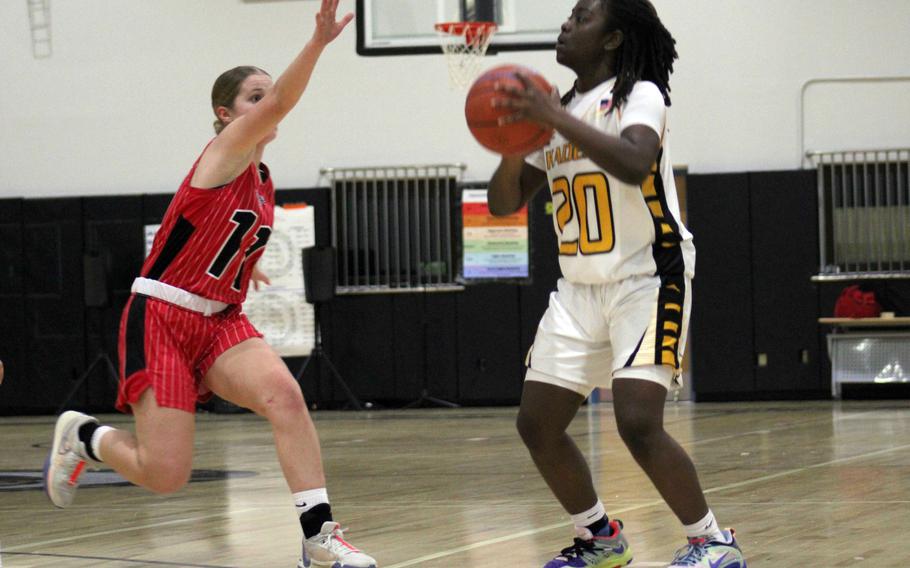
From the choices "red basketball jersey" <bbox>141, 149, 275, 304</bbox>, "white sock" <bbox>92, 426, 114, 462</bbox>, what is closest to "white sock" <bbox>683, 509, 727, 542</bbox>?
"red basketball jersey" <bbox>141, 149, 275, 304</bbox>

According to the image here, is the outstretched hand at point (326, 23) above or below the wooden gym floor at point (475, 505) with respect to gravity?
above

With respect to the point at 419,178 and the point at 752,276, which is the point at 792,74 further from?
the point at 419,178

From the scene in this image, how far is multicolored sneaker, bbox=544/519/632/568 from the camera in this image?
369 cm

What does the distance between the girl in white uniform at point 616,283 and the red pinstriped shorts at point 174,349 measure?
0.93m

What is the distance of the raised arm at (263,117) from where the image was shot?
3.73 meters

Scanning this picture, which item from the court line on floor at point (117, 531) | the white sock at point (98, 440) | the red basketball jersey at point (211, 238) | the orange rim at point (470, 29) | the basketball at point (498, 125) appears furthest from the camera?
the orange rim at point (470, 29)

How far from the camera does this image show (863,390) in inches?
531

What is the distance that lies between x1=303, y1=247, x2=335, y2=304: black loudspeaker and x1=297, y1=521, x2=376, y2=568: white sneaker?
9677 millimetres

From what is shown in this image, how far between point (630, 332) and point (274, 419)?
1069 millimetres

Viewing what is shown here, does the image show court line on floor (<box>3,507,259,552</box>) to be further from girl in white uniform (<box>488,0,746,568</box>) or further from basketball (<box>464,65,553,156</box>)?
basketball (<box>464,65,553,156</box>)

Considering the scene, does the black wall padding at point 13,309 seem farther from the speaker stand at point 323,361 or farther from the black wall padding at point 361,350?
the black wall padding at point 361,350

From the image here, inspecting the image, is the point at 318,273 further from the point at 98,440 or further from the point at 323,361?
the point at 98,440

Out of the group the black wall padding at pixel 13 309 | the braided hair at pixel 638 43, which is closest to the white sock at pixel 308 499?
the braided hair at pixel 638 43

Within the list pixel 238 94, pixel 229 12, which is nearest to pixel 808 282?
pixel 229 12
